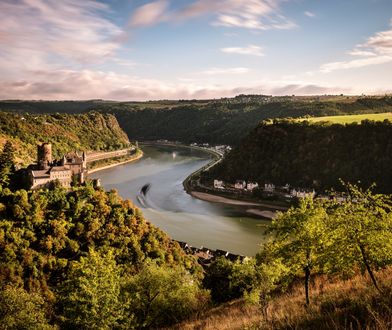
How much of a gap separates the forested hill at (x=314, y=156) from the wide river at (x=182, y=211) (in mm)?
12784

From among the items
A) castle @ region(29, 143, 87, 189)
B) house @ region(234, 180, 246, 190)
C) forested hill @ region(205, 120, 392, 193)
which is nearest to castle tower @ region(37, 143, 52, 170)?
castle @ region(29, 143, 87, 189)

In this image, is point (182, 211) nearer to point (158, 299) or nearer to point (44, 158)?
point (44, 158)

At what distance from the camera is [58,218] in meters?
27.8

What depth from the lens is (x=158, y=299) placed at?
57.8 ft

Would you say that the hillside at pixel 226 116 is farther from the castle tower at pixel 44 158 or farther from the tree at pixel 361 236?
the tree at pixel 361 236

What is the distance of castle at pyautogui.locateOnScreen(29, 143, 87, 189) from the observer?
31.0 meters

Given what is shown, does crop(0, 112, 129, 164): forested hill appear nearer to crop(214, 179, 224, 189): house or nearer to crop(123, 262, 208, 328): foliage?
crop(214, 179, 224, 189): house

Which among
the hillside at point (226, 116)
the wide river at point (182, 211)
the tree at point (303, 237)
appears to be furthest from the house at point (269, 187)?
the tree at point (303, 237)

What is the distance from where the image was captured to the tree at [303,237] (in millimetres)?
12125

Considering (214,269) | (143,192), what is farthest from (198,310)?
(143,192)

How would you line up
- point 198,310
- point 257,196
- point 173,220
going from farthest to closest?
point 257,196 → point 173,220 → point 198,310

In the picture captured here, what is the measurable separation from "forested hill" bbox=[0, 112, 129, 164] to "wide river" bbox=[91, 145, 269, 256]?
44.1 feet

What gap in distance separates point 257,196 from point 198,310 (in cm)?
4506

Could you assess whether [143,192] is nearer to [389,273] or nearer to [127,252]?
[127,252]
